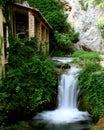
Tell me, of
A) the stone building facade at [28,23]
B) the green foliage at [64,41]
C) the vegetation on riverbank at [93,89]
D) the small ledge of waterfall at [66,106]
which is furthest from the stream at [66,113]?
the green foliage at [64,41]

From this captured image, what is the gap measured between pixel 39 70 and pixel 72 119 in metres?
2.68

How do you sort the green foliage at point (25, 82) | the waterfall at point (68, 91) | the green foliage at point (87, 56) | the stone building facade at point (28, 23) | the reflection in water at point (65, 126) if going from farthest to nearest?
the green foliage at point (87, 56), the stone building facade at point (28, 23), the waterfall at point (68, 91), the green foliage at point (25, 82), the reflection in water at point (65, 126)

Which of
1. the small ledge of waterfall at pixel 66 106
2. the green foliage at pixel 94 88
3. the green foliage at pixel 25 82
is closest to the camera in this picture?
the green foliage at pixel 25 82

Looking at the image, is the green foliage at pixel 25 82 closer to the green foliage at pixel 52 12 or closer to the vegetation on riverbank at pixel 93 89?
the vegetation on riverbank at pixel 93 89

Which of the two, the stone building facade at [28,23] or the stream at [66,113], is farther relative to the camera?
the stone building facade at [28,23]

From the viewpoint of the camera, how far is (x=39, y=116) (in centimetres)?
1293

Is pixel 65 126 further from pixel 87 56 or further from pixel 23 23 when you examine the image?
pixel 23 23

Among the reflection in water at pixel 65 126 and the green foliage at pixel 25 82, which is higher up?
the green foliage at pixel 25 82

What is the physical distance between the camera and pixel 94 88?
1295cm

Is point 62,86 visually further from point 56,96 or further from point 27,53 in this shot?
point 27,53

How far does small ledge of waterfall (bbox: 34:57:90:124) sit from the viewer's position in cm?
1273

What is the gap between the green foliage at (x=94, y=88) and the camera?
40.9 feet

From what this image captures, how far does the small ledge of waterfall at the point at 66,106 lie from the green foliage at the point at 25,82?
0.50 m

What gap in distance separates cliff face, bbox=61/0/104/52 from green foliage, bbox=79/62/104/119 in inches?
484
